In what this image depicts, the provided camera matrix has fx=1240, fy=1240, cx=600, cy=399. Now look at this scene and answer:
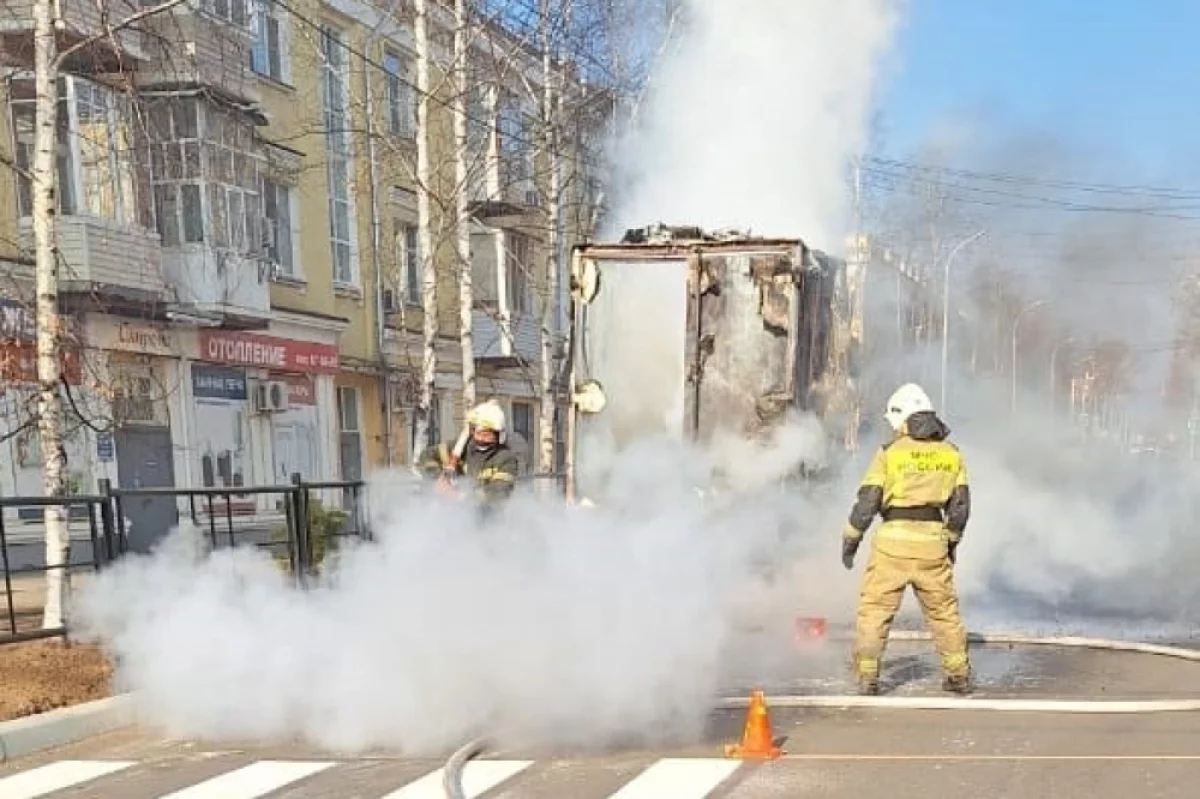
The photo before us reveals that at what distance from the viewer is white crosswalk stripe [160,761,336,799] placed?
17.2 ft

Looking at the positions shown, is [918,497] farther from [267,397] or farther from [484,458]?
[267,397]

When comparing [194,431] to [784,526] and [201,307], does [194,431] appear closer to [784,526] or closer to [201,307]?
[201,307]

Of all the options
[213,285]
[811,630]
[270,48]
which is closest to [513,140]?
[213,285]

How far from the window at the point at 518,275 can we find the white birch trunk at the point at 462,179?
9.98 meters

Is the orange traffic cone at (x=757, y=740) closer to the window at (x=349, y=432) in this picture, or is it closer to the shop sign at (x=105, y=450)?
the shop sign at (x=105, y=450)

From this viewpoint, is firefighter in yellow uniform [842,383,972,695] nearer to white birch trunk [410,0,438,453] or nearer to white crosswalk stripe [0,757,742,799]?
white crosswalk stripe [0,757,742,799]

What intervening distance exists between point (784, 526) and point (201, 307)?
1075 cm

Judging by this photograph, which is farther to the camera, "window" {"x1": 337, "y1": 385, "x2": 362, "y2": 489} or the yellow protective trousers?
"window" {"x1": 337, "y1": 385, "x2": 362, "y2": 489}

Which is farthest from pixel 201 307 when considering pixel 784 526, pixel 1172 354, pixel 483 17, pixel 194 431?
pixel 1172 354

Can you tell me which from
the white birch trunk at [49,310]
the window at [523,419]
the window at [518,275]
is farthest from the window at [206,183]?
the window at [523,419]

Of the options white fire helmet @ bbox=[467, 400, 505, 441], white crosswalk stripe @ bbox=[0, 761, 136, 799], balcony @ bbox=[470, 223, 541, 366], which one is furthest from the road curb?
balcony @ bbox=[470, 223, 541, 366]

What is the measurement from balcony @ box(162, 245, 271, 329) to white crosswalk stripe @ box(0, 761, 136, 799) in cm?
1150

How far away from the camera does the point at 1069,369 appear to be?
25.4 m

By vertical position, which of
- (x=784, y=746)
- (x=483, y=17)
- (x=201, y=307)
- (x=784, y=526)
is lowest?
(x=784, y=746)
